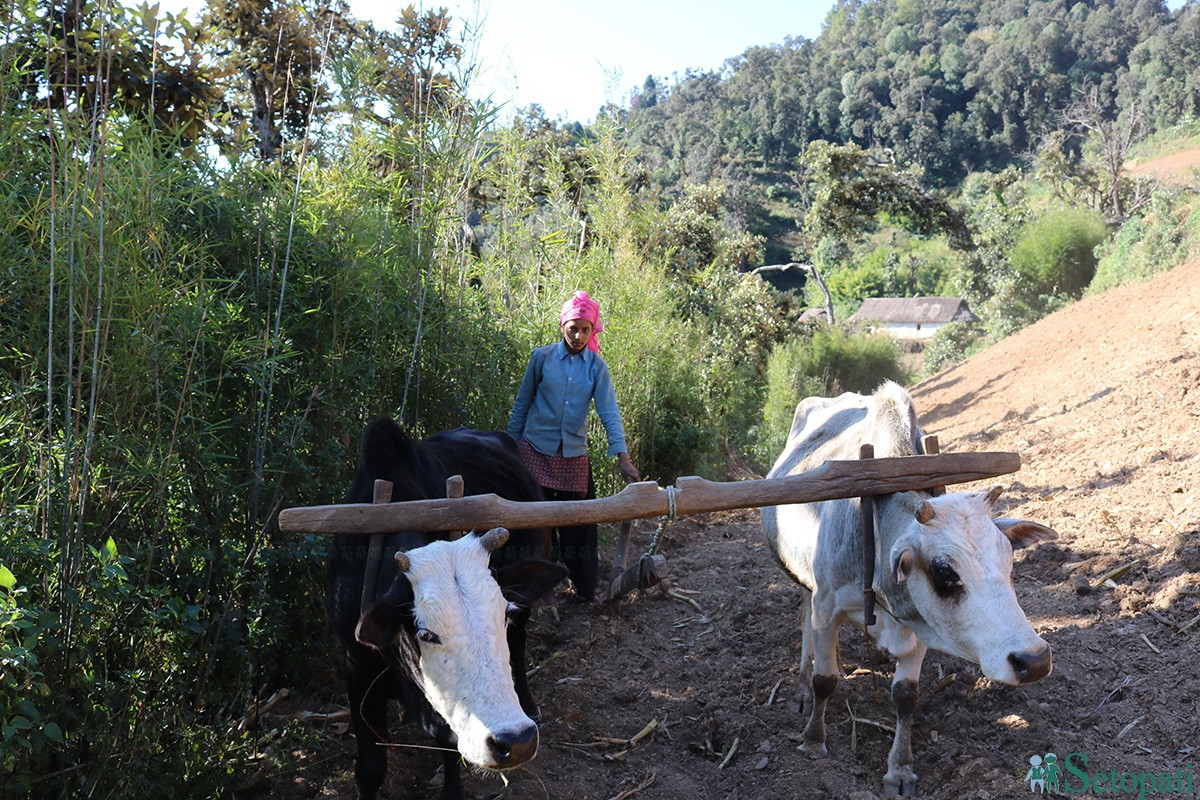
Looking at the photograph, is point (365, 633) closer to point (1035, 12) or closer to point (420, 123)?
point (420, 123)

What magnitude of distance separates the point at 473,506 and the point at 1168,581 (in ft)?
12.4

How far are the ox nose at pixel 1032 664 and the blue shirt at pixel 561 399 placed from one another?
2.76m

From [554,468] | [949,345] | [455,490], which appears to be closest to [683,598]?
[554,468]

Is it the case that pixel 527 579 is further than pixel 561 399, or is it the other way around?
pixel 561 399

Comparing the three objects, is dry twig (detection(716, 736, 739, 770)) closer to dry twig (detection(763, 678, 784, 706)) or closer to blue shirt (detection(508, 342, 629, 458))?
dry twig (detection(763, 678, 784, 706))

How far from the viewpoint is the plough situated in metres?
3.10

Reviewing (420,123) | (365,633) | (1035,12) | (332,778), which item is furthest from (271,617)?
(1035,12)

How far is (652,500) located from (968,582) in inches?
45.6

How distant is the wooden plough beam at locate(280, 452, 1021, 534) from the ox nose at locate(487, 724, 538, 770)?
741 millimetres

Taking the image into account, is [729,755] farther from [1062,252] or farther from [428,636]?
[1062,252]

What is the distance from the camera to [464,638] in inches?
115

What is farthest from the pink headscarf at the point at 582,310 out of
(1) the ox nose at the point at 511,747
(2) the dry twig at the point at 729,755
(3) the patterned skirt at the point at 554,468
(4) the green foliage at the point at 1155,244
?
(4) the green foliage at the point at 1155,244

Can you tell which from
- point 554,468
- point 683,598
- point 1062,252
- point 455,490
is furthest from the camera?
point 1062,252

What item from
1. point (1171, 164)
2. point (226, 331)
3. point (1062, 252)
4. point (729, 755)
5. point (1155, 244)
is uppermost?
point (1171, 164)
